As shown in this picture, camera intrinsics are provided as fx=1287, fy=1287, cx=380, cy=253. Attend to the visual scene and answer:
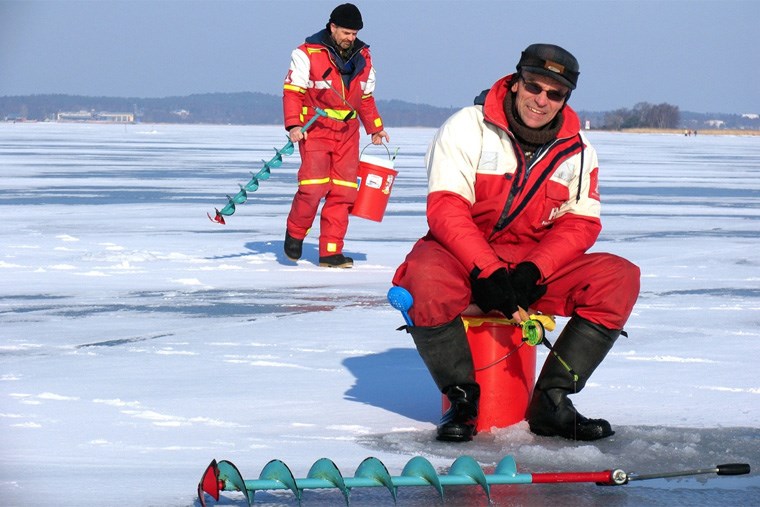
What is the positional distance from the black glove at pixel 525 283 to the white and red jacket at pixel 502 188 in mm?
39

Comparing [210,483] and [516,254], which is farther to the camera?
[516,254]

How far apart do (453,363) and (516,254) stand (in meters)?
0.46

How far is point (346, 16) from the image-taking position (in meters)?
7.70

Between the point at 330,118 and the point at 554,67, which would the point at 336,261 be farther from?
the point at 554,67

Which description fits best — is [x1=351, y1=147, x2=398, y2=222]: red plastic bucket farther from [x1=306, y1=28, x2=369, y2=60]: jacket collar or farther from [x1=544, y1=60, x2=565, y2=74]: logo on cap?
[x1=544, y1=60, x2=565, y2=74]: logo on cap

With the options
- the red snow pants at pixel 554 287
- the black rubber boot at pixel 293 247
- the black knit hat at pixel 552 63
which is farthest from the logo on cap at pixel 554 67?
the black rubber boot at pixel 293 247

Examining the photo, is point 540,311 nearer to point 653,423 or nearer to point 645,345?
point 653,423

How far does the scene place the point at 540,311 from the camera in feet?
13.2

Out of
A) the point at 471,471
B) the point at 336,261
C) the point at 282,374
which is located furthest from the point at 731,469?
the point at 336,261

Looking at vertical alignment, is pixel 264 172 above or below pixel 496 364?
above

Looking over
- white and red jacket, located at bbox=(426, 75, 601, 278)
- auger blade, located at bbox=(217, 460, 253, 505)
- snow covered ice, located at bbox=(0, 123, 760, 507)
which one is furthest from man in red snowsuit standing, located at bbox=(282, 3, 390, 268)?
auger blade, located at bbox=(217, 460, 253, 505)

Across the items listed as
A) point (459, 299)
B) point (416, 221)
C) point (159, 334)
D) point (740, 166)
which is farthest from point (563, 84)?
point (740, 166)

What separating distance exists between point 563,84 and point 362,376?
1.37 m

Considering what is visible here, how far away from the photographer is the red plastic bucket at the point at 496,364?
12.5 ft
